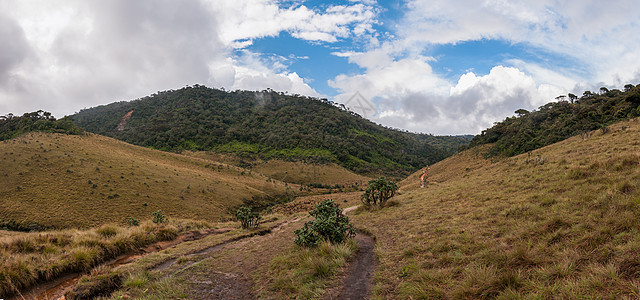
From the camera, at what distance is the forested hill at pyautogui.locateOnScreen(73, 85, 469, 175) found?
118875mm

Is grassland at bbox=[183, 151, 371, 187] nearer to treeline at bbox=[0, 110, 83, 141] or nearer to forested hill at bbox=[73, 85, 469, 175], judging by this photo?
forested hill at bbox=[73, 85, 469, 175]

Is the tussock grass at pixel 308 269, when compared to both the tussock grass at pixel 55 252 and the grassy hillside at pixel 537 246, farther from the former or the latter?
the tussock grass at pixel 55 252

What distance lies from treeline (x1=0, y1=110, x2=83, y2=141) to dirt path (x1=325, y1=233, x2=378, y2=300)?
8317 cm

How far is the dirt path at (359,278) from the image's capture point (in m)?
5.85

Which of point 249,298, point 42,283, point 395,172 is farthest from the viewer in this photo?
point 395,172

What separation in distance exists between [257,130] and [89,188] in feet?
349

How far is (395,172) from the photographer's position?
121125 millimetres

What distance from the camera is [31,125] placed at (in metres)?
63.9

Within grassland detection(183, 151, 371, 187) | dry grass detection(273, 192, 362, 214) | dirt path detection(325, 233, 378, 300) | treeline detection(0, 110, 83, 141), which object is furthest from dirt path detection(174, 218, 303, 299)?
treeline detection(0, 110, 83, 141)

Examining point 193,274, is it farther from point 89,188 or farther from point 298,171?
point 298,171

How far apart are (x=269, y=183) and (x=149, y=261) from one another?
2192 inches

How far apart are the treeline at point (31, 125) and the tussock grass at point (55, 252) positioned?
71.8 meters

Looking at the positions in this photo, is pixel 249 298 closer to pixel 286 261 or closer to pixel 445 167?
pixel 286 261

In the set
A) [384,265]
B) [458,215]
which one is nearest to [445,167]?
[458,215]
